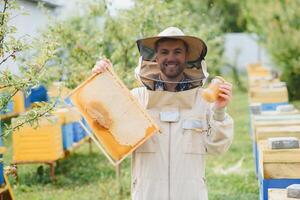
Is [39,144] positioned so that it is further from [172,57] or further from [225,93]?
[225,93]

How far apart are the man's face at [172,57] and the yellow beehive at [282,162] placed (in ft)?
2.70

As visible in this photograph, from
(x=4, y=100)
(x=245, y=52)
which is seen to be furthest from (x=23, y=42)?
(x=245, y=52)

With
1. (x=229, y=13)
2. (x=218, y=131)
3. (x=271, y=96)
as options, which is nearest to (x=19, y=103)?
(x=271, y=96)

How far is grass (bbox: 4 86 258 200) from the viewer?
21.0 ft

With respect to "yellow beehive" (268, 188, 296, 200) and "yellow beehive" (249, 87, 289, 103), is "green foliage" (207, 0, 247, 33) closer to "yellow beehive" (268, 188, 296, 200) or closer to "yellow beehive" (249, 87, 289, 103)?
"yellow beehive" (249, 87, 289, 103)

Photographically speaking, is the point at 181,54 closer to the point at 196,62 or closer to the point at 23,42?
the point at 196,62

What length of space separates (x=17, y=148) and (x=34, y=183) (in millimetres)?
528

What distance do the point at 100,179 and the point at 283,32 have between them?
325 inches

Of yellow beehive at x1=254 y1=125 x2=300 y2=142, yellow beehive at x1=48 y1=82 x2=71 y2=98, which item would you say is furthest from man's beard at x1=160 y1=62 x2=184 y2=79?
yellow beehive at x1=254 y1=125 x2=300 y2=142

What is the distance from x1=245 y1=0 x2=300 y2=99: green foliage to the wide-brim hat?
11.0m

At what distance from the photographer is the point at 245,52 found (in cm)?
2745

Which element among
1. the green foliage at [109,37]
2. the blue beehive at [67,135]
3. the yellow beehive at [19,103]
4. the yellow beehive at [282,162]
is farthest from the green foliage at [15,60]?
the yellow beehive at [19,103]

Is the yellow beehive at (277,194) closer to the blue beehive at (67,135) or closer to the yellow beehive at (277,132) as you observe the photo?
the yellow beehive at (277,132)

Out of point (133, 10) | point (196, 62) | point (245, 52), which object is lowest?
point (196, 62)
